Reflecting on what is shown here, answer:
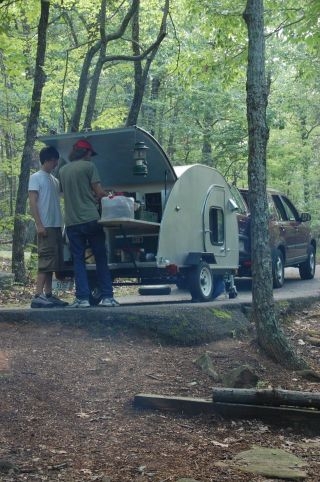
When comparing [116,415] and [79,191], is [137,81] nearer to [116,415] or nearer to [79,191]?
[79,191]

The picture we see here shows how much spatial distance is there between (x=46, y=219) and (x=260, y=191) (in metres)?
3.13

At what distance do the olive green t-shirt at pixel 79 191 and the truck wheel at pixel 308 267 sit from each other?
9721 millimetres

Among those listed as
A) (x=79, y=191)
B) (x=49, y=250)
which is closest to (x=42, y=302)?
(x=49, y=250)

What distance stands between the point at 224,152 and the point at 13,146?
27.0 feet

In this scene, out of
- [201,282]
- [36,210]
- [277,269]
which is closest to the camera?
[36,210]

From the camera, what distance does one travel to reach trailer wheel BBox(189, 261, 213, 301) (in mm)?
10875

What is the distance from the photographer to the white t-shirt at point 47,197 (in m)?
9.40

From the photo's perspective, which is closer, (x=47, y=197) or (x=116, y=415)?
(x=116, y=415)

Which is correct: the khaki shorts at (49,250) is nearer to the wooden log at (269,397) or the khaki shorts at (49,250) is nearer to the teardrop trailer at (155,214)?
the teardrop trailer at (155,214)

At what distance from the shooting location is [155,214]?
10.5 meters

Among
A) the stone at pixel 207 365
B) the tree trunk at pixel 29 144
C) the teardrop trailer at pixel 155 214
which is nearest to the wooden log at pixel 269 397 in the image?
the stone at pixel 207 365

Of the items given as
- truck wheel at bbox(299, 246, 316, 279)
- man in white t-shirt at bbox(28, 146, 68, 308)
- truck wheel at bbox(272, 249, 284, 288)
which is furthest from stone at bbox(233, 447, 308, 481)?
truck wheel at bbox(299, 246, 316, 279)

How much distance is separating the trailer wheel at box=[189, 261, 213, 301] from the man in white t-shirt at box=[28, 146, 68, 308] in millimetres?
2293

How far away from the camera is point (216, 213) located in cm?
1177
